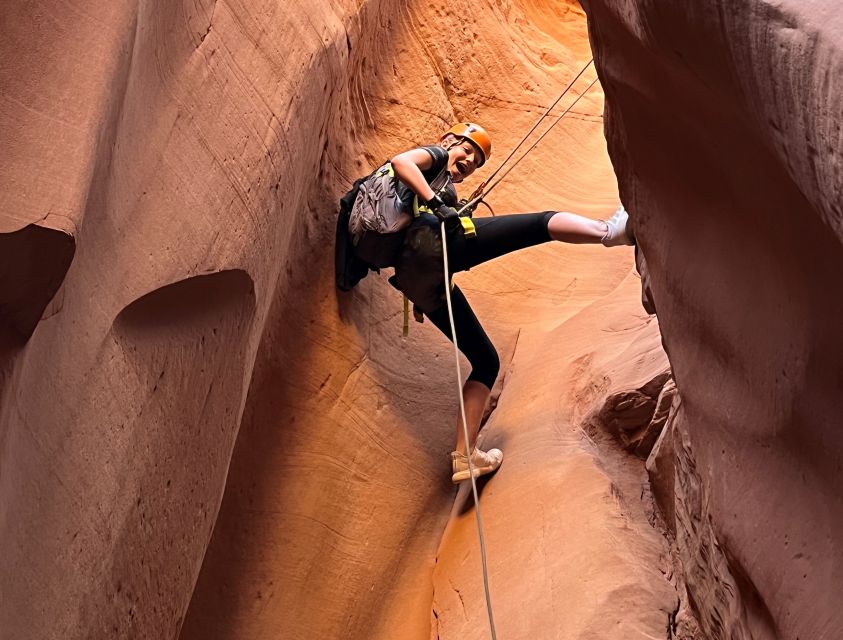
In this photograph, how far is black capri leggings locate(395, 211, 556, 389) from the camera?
399 cm

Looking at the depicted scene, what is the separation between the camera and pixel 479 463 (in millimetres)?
3975

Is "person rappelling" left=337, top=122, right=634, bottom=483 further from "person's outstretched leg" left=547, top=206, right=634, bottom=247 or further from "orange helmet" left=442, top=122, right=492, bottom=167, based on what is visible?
"orange helmet" left=442, top=122, right=492, bottom=167

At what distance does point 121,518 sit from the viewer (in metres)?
2.89

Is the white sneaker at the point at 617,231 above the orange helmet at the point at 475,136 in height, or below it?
below

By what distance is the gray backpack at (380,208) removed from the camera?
3961 mm

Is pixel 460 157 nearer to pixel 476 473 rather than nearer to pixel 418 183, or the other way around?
pixel 418 183

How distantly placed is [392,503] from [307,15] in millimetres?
1770

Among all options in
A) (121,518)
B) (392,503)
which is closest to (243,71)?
(121,518)

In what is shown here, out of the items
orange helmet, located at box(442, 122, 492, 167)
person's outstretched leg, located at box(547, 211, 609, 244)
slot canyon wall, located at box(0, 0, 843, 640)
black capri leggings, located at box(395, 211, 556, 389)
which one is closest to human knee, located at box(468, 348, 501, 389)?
black capri leggings, located at box(395, 211, 556, 389)

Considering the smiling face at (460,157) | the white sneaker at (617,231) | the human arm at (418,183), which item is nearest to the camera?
the white sneaker at (617,231)

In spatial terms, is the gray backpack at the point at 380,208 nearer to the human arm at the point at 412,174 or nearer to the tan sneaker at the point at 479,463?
the human arm at the point at 412,174

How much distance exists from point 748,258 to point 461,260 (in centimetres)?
206

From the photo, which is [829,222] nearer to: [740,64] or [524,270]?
[740,64]

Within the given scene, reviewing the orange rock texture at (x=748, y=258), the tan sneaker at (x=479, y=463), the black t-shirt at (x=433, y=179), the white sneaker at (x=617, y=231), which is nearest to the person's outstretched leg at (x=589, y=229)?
the white sneaker at (x=617, y=231)
